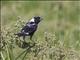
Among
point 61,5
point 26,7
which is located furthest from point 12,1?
point 61,5

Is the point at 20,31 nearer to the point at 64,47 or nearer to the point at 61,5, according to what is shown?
the point at 64,47

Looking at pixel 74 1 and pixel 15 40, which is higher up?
pixel 15 40

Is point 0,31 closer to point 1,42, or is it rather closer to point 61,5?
point 1,42

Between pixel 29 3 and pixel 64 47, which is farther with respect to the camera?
pixel 29 3

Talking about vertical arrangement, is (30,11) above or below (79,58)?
below

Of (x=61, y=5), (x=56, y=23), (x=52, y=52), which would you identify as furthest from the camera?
(x=61, y=5)

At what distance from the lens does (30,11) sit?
12508 millimetres

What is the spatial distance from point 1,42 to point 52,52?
19.7 inches

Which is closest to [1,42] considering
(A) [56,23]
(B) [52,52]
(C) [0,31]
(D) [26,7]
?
(C) [0,31]

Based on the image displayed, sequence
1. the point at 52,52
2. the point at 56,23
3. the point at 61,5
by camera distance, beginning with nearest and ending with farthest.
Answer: the point at 52,52, the point at 56,23, the point at 61,5

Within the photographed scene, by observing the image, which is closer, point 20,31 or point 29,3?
point 20,31

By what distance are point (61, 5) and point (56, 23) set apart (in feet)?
3.09

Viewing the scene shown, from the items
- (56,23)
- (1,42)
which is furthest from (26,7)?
(1,42)

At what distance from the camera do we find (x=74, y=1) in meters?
13.0
